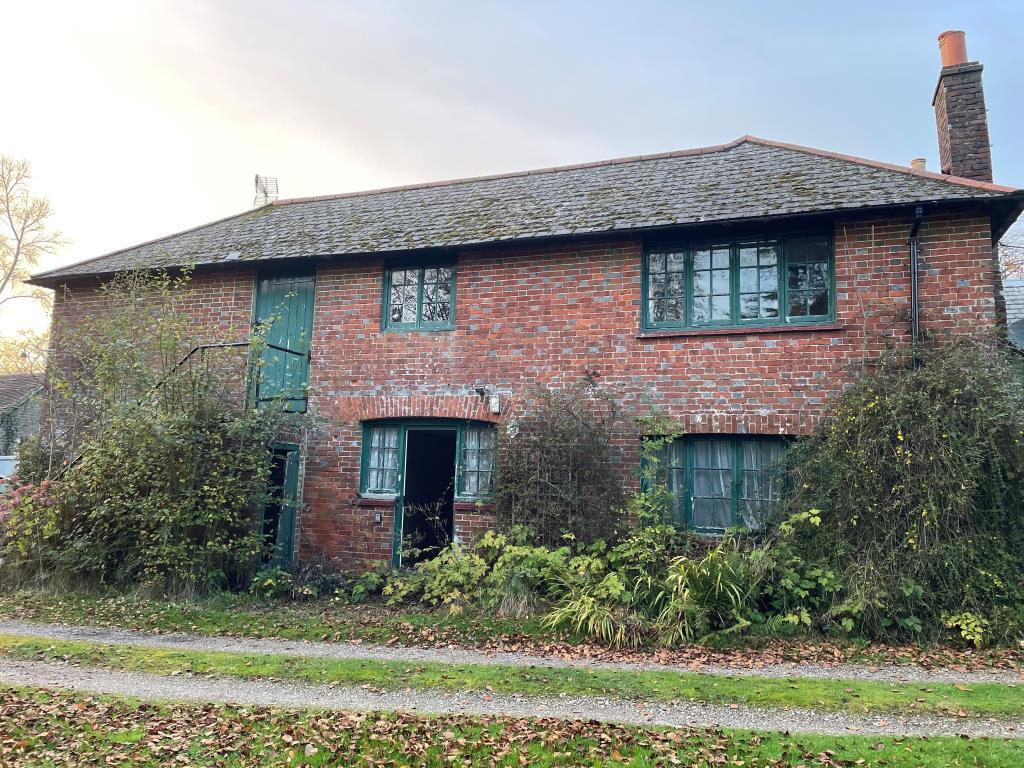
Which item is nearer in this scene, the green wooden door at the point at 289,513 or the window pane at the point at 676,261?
the window pane at the point at 676,261

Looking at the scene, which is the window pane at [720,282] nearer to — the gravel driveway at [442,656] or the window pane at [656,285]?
the window pane at [656,285]

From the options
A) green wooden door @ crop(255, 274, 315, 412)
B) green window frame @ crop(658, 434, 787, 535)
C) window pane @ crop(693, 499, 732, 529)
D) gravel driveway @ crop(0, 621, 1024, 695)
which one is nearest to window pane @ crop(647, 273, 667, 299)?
green window frame @ crop(658, 434, 787, 535)

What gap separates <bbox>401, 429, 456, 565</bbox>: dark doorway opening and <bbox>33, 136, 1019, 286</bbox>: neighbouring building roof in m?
3.55

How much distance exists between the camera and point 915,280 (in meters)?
8.98

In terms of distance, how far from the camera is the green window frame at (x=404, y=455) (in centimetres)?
1056

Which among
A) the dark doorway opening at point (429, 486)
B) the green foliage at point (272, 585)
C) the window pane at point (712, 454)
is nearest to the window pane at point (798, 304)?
the window pane at point (712, 454)

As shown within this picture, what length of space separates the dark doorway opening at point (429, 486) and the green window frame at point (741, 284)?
4317 mm

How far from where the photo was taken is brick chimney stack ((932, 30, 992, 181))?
33.5 ft

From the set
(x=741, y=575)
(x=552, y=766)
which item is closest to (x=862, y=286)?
(x=741, y=575)

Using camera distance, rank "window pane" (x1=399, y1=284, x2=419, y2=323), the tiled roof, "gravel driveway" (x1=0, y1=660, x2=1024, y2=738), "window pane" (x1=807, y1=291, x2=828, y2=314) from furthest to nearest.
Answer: the tiled roof
"window pane" (x1=399, y1=284, x2=419, y2=323)
"window pane" (x1=807, y1=291, x2=828, y2=314)
"gravel driveway" (x1=0, y1=660, x2=1024, y2=738)

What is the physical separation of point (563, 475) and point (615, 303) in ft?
8.66

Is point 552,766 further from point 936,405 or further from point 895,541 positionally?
point 936,405

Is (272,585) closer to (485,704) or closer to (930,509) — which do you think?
(485,704)

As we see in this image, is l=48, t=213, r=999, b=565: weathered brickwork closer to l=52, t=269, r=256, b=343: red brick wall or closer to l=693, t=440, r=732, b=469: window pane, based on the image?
l=52, t=269, r=256, b=343: red brick wall
